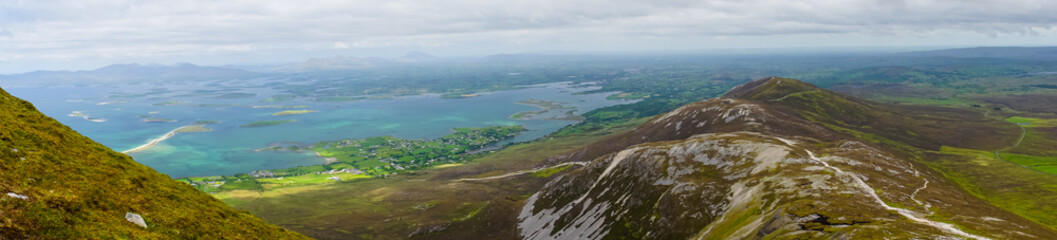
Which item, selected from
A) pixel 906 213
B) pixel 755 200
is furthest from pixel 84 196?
pixel 906 213

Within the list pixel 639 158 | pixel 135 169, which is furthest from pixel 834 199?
pixel 135 169

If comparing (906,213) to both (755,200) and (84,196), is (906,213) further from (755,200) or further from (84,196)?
(84,196)

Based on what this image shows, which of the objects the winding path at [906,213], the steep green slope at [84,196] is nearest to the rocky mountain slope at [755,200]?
the winding path at [906,213]

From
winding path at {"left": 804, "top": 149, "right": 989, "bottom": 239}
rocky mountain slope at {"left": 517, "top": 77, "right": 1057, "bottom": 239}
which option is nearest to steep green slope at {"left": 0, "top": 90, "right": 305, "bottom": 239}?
rocky mountain slope at {"left": 517, "top": 77, "right": 1057, "bottom": 239}

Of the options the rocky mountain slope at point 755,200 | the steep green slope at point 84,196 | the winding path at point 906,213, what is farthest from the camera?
the rocky mountain slope at point 755,200

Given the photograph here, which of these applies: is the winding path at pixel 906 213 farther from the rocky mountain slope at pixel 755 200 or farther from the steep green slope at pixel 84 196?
the steep green slope at pixel 84 196

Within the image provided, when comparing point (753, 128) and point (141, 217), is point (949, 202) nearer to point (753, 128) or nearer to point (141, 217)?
point (753, 128)

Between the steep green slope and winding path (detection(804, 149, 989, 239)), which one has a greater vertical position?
the steep green slope

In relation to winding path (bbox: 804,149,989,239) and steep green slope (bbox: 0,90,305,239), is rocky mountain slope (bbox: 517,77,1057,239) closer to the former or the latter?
winding path (bbox: 804,149,989,239)
